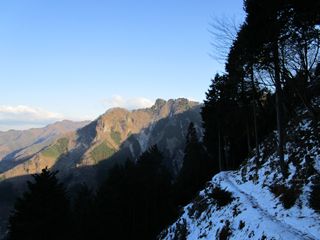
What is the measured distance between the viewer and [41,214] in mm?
31516

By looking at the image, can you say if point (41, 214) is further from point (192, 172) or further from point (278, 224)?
point (192, 172)

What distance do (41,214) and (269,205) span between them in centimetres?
2009

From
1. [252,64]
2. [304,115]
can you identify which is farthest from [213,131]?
[252,64]

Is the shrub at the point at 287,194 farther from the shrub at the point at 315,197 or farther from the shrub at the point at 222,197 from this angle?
the shrub at the point at 222,197

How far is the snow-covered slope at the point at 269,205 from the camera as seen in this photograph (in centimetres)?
1512

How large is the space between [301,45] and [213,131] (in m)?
34.5

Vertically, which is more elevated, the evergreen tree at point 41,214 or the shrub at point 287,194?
the shrub at point 287,194

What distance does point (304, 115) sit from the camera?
30578 mm

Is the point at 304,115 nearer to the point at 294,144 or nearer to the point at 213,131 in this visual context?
the point at 294,144

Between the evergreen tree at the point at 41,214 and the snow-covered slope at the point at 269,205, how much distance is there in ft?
29.6

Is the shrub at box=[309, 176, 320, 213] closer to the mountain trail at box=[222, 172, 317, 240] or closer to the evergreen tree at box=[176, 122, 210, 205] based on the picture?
the mountain trail at box=[222, 172, 317, 240]

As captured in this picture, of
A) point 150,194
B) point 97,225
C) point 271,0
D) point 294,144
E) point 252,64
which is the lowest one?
point 97,225

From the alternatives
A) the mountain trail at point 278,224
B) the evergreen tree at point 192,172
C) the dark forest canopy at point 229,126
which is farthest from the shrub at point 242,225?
the evergreen tree at point 192,172

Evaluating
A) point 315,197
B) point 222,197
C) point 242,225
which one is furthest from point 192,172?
point 315,197
